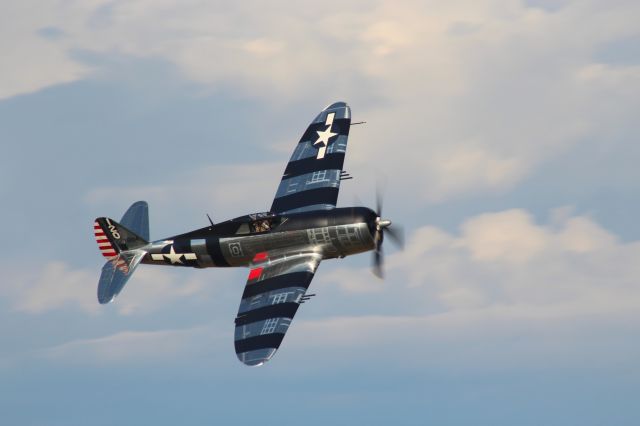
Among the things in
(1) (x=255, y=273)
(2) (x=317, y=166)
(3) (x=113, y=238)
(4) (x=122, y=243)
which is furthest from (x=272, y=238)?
(3) (x=113, y=238)

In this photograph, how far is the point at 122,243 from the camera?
50.1m

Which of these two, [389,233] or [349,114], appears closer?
[389,233]

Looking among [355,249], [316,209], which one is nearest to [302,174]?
[316,209]

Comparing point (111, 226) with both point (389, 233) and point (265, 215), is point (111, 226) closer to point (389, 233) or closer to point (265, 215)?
point (265, 215)

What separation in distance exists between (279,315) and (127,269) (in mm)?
8129

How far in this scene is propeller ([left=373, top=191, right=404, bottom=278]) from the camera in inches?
1758

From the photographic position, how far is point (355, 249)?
45000 mm

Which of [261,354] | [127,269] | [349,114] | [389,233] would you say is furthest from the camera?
[349,114]

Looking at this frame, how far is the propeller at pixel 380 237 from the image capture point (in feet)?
147

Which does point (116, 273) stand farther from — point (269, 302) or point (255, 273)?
point (269, 302)

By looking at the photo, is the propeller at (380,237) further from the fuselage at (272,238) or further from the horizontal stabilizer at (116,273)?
the horizontal stabilizer at (116,273)

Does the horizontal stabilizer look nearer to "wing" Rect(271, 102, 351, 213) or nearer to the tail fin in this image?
the tail fin

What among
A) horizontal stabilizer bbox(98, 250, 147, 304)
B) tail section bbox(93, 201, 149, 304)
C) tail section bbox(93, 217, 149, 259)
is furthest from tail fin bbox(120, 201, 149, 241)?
horizontal stabilizer bbox(98, 250, 147, 304)

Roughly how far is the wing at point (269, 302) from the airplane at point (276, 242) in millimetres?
35
